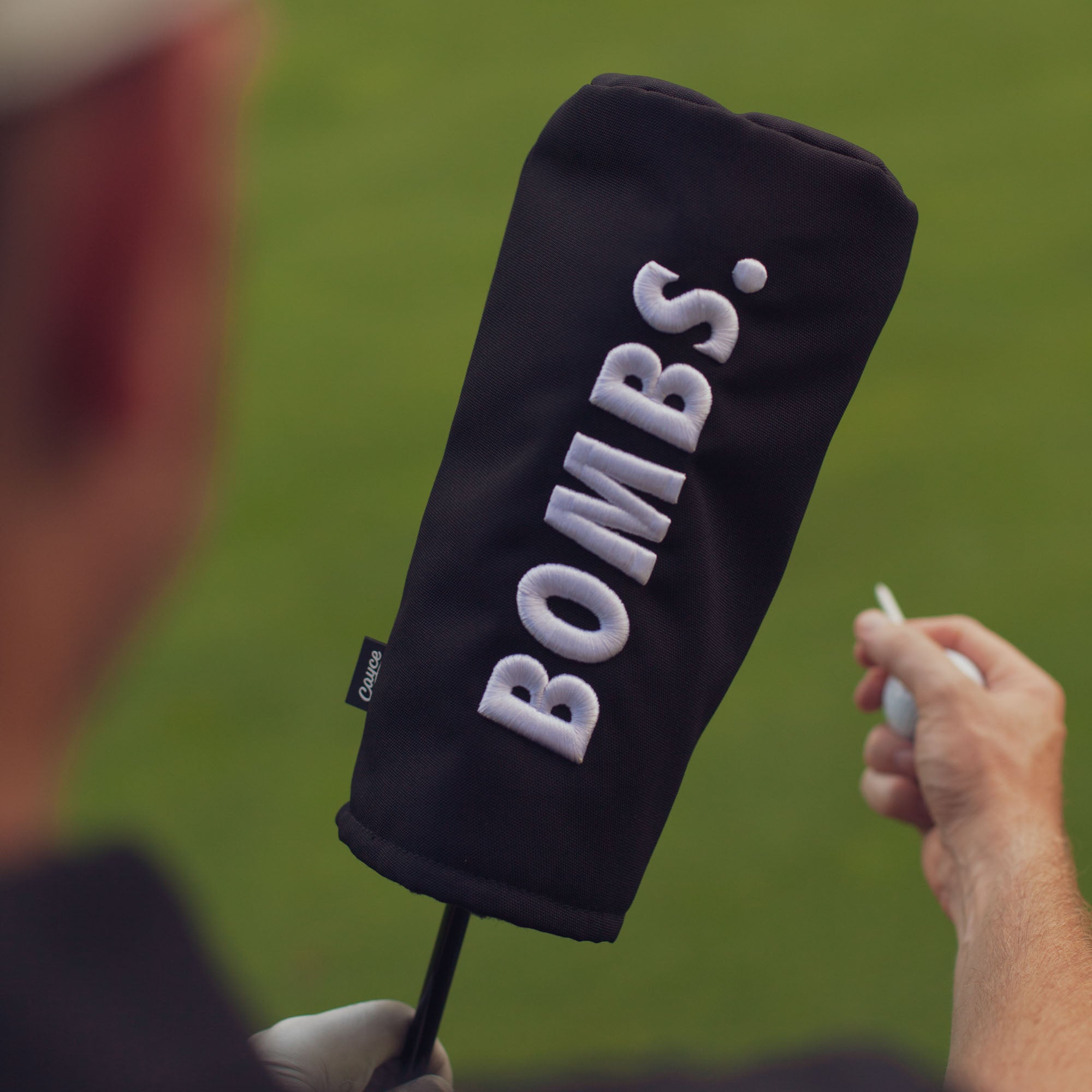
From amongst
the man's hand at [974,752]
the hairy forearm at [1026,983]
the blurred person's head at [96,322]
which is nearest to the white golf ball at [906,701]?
the man's hand at [974,752]

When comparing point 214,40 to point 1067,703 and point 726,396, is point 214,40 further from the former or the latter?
point 1067,703

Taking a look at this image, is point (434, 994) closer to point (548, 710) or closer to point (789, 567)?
point (548, 710)

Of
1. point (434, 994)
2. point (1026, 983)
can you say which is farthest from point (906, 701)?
point (434, 994)

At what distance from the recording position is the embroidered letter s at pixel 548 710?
21.5 inches

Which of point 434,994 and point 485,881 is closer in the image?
point 485,881

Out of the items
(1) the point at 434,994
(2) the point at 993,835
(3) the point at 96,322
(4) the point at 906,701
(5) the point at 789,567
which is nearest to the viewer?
(3) the point at 96,322

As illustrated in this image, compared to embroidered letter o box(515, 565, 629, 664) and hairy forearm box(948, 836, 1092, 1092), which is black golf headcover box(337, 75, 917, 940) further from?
hairy forearm box(948, 836, 1092, 1092)

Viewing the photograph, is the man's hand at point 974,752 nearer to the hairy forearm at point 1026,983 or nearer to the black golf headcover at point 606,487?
the hairy forearm at point 1026,983

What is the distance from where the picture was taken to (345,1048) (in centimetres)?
69

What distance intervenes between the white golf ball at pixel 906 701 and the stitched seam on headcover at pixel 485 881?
17.4 inches

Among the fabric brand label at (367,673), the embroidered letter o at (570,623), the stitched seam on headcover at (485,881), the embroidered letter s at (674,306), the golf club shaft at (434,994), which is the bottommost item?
the golf club shaft at (434,994)

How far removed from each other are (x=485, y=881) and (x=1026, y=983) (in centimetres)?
36

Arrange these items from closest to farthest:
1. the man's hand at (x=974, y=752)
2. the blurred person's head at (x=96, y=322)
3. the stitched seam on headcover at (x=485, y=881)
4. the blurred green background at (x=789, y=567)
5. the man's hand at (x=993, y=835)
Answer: the blurred person's head at (x=96, y=322) < the stitched seam on headcover at (x=485, y=881) < the man's hand at (x=993, y=835) < the man's hand at (x=974, y=752) < the blurred green background at (x=789, y=567)

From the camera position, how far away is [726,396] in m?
0.56
